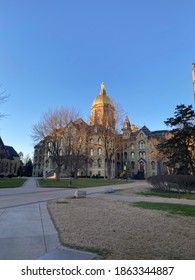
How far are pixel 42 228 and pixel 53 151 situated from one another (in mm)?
33494

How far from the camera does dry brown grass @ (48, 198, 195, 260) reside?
4102 millimetres

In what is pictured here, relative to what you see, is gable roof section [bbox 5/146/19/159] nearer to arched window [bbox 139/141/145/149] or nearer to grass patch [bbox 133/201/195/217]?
arched window [bbox 139/141/145/149]

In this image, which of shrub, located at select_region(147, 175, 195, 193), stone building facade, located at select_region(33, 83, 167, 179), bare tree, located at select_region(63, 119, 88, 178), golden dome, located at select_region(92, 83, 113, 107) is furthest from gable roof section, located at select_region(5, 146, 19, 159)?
shrub, located at select_region(147, 175, 195, 193)

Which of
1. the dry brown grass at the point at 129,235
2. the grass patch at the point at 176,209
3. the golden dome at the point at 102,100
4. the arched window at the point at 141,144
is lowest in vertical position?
the grass patch at the point at 176,209

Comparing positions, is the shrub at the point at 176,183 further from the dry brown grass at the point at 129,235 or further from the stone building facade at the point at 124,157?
the stone building facade at the point at 124,157

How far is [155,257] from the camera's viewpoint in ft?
12.7

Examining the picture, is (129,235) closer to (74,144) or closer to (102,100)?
(74,144)

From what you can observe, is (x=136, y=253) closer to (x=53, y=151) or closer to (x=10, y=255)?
(x=10, y=255)

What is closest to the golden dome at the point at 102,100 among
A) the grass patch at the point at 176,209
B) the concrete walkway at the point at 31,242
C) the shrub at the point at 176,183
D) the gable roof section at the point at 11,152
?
the gable roof section at the point at 11,152

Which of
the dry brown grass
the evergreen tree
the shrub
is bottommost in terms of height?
the dry brown grass

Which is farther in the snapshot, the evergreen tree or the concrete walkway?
the evergreen tree

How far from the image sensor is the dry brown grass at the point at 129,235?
4102mm
